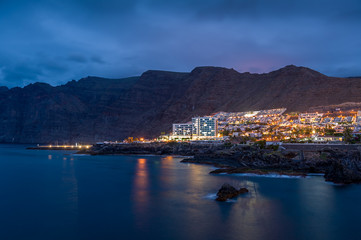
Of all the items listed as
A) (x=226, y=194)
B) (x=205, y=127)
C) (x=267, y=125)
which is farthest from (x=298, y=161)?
(x=205, y=127)

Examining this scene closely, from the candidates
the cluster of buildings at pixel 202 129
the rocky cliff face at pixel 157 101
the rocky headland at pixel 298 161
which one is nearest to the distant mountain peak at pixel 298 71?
the rocky cliff face at pixel 157 101

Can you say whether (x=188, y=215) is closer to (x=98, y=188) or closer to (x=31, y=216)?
(x=31, y=216)

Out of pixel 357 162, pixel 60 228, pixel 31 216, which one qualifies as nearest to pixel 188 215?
pixel 60 228

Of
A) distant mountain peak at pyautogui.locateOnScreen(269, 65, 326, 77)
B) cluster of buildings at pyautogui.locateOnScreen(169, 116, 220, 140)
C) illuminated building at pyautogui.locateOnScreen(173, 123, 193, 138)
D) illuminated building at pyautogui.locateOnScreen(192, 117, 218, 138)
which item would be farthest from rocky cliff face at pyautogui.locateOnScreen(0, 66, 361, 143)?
illuminated building at pyautogui.locateOnScreen(192, 117, 218, 138)

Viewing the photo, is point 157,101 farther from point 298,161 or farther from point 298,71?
point 298,161

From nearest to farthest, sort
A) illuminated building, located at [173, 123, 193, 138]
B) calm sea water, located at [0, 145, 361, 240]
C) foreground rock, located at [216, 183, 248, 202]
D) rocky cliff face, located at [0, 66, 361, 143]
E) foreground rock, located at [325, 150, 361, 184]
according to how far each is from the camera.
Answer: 1. calm sea water, located at [0, 145, 361, 240]
2. foreground rock, located at [216, 183, 248, 202]
3. foreground rock, located at [325, 150, 361, 184]
4. illuminated building, located at [173, 123, 193, 138]
5. rocky cliff face, located at [0, 66, 361, 143]

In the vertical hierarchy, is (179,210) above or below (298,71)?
below

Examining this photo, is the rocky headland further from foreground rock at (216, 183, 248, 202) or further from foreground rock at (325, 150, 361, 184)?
foreground rock at (216, 183, 248, 202)

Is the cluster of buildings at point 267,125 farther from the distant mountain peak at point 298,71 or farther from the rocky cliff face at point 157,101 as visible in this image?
the distant mountain peak at point 298,71
